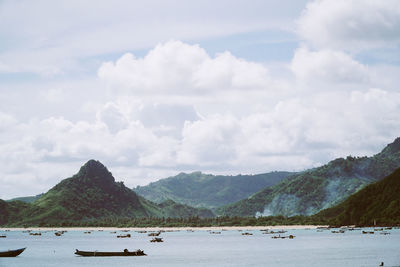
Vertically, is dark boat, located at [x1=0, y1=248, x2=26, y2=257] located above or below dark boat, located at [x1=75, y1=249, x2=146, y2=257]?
above

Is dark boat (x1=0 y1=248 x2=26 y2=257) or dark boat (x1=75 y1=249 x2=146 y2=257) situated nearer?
dark boat (x1=75 y1=249 x2=146 y2=257)

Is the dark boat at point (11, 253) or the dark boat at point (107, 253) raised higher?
the dark boat at point (11, 253)

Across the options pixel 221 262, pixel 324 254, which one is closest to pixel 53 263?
pixel 221 262

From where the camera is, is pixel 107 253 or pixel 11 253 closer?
pixel 107 253

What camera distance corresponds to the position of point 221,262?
436ft

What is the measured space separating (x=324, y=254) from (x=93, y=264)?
2381 inches

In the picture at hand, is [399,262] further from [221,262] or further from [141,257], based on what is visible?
[141,257]

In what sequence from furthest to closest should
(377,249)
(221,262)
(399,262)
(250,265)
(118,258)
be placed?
1. (377,249)
2. (118,258)
3. (221,262)
4. (250,265)
5. (399,262)

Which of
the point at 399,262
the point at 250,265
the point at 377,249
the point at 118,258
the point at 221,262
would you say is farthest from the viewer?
the point at 377,249

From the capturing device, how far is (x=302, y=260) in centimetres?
13175

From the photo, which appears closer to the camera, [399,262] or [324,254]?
[399,262]

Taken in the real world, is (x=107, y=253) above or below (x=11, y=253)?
below

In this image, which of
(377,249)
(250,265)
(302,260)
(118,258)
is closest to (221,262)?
(250,265)

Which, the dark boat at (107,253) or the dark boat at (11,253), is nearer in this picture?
the dark boat at (107,253)
